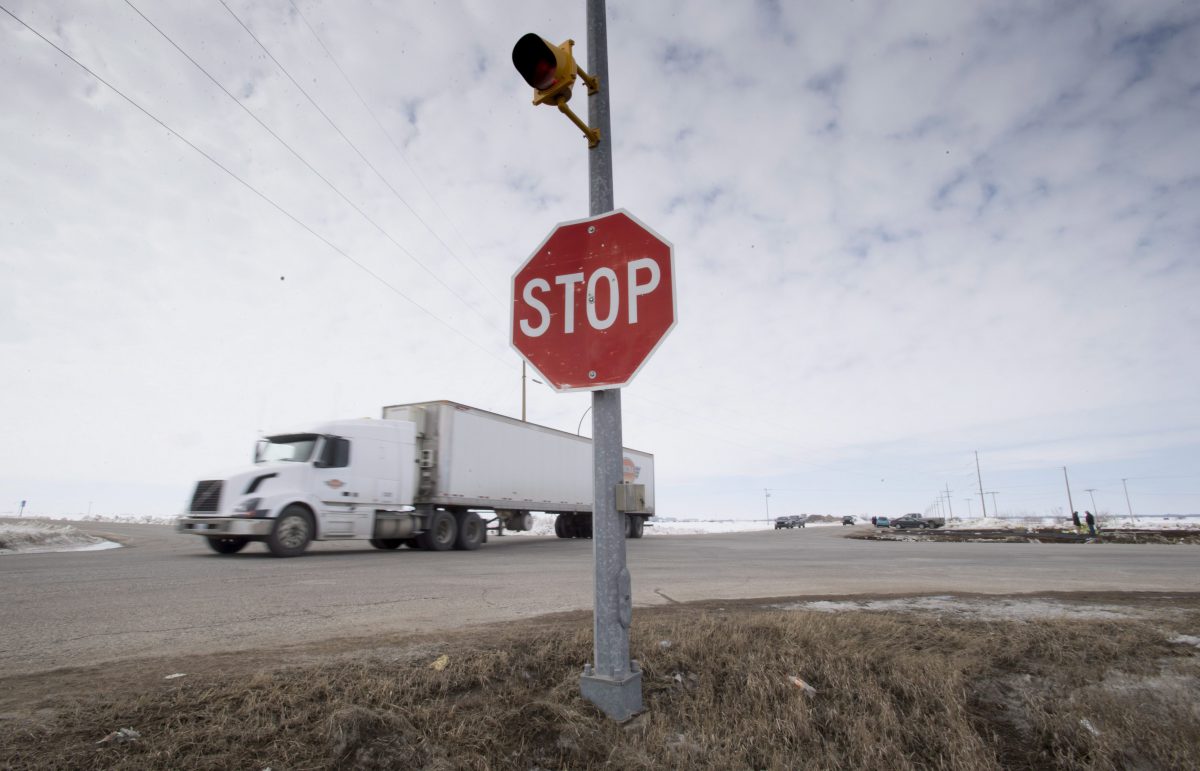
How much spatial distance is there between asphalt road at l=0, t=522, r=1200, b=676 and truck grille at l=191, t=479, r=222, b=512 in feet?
3.36

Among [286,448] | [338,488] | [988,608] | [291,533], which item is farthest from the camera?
[338,488]

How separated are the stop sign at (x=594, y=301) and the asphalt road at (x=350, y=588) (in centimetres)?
294

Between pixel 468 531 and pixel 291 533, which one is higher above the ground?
pixel 291 533

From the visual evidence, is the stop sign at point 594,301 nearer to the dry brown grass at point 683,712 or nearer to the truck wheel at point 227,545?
the dry brown grass at point 683,712

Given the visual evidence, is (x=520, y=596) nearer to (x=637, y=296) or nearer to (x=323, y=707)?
(x=323, y=707)

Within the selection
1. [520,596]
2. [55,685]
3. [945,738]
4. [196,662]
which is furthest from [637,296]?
[520,596]

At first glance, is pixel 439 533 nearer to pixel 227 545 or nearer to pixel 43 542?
pixel 227 545

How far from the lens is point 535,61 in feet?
10.8

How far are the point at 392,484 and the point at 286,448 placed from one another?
2628 mm

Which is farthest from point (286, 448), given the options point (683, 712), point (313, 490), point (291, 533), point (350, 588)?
point (683, 712)

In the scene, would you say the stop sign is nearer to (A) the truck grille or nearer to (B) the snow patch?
(B) the snow patch

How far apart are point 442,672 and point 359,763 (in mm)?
838

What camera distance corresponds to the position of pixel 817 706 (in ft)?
10.4

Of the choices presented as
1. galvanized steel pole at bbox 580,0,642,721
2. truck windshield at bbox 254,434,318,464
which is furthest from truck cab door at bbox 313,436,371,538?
galvanized steel pole at bbox 580,0,642,721
